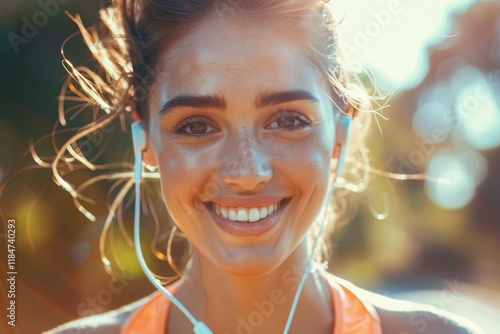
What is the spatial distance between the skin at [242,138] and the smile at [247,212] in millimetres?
43

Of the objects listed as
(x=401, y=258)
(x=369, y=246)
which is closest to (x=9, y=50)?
(x=369, y=246)

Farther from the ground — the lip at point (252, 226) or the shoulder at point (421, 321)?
the lip at point (252, 226)

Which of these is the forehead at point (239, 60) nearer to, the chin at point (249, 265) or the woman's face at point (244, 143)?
the woman's face at point (244, 143)

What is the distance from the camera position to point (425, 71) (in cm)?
1055

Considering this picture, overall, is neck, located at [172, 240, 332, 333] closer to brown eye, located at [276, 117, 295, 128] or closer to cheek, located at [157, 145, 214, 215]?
cheek, located at [157, 145, 214, 215]

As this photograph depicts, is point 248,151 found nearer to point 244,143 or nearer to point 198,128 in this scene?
point 244,143

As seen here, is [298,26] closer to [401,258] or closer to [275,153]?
[275,153]

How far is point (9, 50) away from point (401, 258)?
19.6 ft

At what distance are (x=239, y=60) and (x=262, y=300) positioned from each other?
2.96 ft

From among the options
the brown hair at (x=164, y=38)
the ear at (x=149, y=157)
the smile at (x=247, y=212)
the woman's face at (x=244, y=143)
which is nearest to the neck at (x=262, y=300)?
the woman's face at (x=244, y=143)

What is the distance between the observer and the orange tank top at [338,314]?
2.45 m

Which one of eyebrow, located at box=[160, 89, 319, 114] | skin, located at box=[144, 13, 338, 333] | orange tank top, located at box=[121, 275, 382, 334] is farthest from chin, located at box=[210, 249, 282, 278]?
eyebrow, located at box=[160, 89, 319, 114]

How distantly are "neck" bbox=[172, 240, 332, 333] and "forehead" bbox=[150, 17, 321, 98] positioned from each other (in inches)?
27.1

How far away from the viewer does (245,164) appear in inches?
84.4
